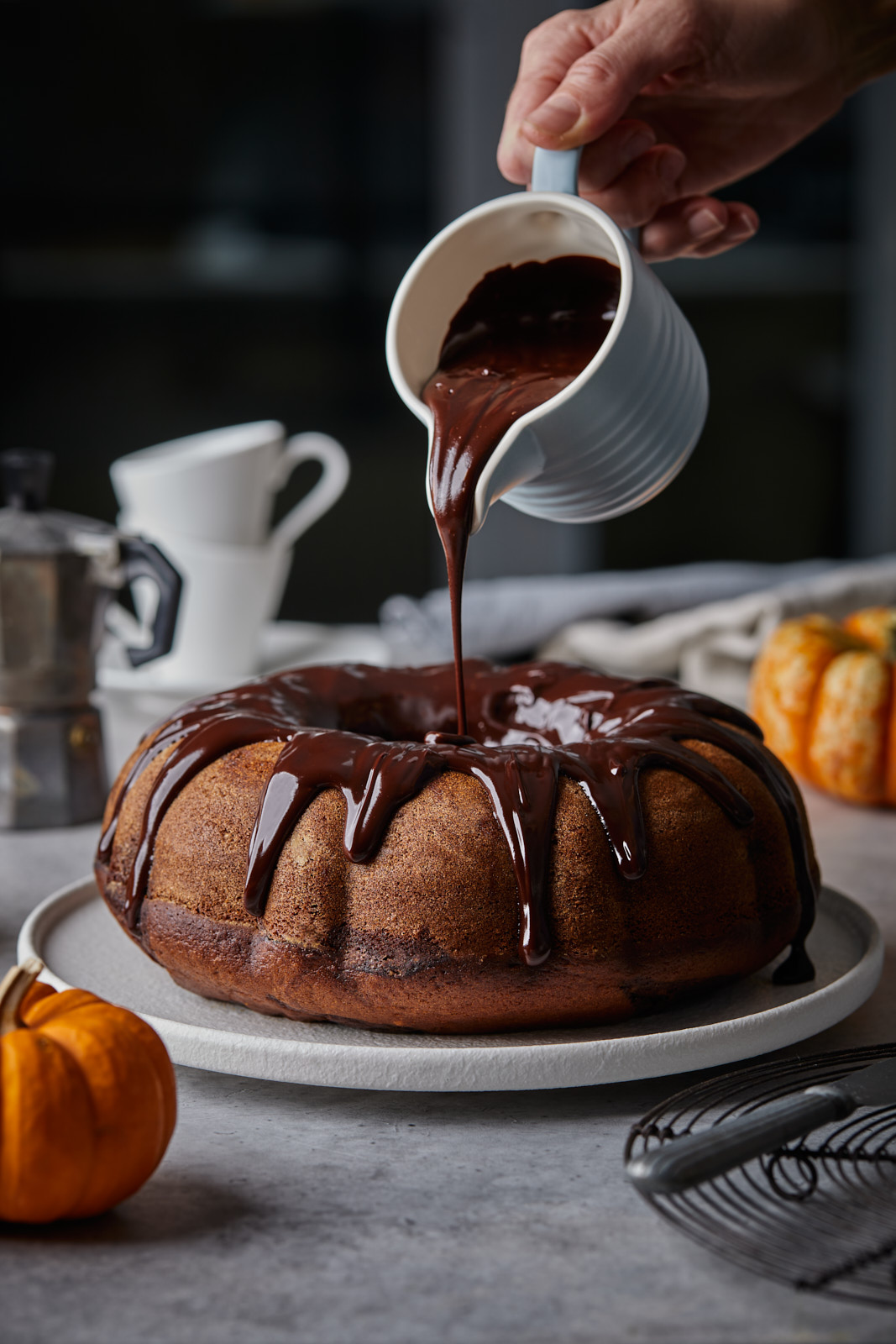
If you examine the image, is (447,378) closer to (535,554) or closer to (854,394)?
(535,554)

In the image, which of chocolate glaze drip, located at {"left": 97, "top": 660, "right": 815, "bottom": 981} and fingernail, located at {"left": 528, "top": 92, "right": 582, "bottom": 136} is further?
fingernail, located at {"left": 528, "top": 92, "right": 582, "bottom": 136}

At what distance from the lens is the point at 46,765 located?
6.06ft

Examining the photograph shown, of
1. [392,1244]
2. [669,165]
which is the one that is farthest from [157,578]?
[392,1244]

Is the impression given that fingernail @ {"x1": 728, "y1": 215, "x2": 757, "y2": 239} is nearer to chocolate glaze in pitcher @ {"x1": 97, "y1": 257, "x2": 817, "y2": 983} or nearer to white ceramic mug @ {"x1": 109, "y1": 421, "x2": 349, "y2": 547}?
chocolate glaze in pitcher @ {"x1": 97, "y1": 257, "x2": 817, "y2": 983}

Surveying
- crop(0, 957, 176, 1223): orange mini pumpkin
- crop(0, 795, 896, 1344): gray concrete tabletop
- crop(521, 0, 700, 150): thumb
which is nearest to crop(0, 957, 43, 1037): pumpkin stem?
crop(0, 957, 176, 1223): orange mini pumpkin

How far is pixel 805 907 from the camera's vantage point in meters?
1.21

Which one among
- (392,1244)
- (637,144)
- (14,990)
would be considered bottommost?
(392,1244)

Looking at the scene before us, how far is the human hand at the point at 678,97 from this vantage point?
148 centimetres

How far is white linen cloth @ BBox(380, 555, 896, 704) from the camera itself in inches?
95.7

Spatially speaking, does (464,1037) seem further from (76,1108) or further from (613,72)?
(613,72)

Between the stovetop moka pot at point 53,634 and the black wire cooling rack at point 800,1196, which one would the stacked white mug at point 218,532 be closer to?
the stovetop moka pot at point 53,634

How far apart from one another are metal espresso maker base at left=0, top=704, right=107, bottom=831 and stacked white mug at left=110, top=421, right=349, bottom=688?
1.26 feet

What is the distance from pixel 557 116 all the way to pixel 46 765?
3.36ft

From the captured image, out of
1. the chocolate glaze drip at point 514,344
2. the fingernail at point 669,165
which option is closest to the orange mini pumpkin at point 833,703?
the fingernail at point 669,165
